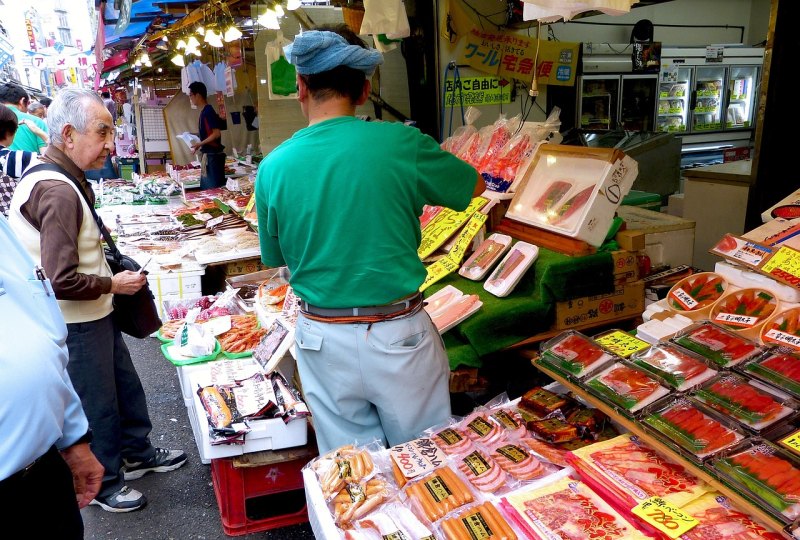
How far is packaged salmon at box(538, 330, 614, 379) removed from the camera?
2.38 metres

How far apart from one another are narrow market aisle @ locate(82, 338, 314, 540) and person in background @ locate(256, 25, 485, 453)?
1429mm

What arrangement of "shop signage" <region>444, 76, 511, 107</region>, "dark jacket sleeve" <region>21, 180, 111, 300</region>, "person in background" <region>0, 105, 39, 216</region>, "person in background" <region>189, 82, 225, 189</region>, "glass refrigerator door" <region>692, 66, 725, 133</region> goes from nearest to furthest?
"dark jacket sleeve" <region>21, 180, 111, 300</region>, "person in background" <region>0, 105, 39, 216</region>, "shop signage" <region>444, 76, 511, 107</region>, "person in background" <region>189, 82, 225, 189</region>, "glass refrigerator door" <region>692, 66, 725, 133</region>

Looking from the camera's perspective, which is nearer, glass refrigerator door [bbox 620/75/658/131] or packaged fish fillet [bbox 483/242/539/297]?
packaged fish fillet [bbox 483/242/539/297]

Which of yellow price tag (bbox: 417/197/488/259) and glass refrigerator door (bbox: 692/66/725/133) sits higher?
glass refrigerator door (bbox: 692/66/725/133)

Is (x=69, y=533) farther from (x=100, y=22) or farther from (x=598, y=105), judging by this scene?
(x=100, y=22)

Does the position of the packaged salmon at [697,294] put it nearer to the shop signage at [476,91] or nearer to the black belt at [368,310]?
the black belt at [368,310]

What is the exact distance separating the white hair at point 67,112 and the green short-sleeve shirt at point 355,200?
1.38 meters

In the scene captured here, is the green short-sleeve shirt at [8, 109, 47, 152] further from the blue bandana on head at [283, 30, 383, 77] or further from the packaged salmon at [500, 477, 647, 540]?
the packaged salmon at [500, 477, 647, 540]

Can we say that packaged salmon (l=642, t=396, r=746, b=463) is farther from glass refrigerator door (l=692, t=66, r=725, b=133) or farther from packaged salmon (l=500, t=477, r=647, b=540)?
glass refrigerator door (l=692, t=66, r=725, b=133)

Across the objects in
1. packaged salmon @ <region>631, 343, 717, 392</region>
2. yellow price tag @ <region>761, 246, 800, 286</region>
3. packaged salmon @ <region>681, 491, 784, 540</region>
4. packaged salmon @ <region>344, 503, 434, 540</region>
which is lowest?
packaged salmon @ <region>344, 503, 434, 540</region>

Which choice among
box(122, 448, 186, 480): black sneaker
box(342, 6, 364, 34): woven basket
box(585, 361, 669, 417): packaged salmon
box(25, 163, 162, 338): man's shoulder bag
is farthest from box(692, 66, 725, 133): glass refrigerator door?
box(122, 448, 186, 480): black sneaker

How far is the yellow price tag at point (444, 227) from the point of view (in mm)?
4102

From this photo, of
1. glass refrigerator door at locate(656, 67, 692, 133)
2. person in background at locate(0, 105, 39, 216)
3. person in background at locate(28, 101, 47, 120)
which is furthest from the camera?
glass refrigerator door at locate(656, 67, 692, 133)

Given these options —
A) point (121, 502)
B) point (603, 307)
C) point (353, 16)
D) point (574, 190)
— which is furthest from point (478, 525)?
point (353, 16)
